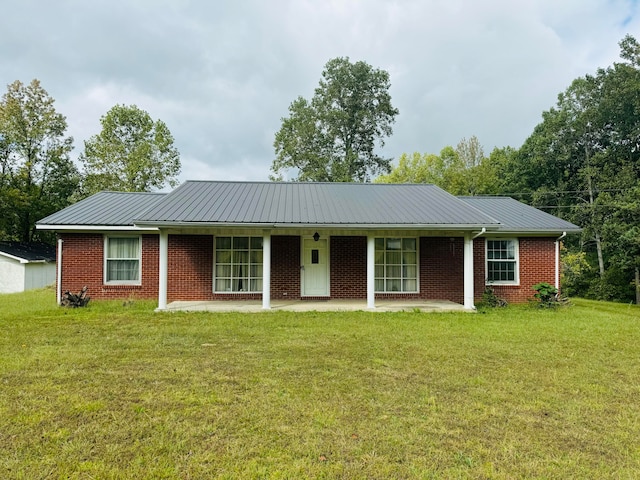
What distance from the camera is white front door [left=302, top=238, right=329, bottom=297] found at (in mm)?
11812

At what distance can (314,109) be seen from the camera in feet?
101

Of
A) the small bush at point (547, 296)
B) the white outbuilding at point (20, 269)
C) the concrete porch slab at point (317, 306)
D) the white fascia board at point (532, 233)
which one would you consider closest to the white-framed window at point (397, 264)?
the concrete porch slab at point (317, 306)

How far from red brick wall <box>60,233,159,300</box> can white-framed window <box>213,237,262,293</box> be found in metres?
2.03

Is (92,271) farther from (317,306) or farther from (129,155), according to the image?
(129,155)

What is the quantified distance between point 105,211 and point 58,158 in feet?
71.2

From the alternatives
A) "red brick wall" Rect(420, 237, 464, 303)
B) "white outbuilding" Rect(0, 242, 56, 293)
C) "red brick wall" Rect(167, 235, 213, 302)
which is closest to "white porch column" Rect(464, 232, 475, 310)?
"red brick wall" Rect(420, 237, 464, 303)

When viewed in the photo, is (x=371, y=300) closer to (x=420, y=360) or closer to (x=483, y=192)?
(x=420, y=360)

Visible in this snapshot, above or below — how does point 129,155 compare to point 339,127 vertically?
below

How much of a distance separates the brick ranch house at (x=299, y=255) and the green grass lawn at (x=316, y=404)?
4.26 meters

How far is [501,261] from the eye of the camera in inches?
486

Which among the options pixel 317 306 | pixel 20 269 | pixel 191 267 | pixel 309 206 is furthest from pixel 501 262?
pixel 20 269

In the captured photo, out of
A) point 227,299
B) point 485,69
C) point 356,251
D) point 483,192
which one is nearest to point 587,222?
point 483,192

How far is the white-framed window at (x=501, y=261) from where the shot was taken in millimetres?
12352

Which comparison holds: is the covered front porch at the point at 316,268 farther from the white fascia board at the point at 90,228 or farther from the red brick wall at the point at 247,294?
the white fascia board at the point at 90,228
